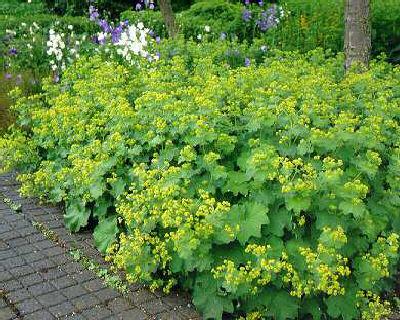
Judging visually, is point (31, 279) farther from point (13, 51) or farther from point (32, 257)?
point (13, 51)

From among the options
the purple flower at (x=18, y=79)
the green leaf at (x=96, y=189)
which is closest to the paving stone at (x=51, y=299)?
the green leaf at (x=96, y=189)

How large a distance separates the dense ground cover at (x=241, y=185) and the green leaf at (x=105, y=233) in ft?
0.04

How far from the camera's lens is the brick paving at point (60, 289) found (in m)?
3.87

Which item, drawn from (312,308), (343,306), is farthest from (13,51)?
(343,306)

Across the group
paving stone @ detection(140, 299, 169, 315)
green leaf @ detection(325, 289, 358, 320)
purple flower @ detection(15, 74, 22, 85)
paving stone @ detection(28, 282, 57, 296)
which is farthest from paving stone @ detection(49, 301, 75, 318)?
purple flower @ detection(15, 74, 22, 85)

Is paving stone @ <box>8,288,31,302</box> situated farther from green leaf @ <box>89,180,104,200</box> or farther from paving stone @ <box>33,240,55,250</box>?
green leaf @ <box>89,180,104,200</box>

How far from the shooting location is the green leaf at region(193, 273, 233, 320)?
12.5ft

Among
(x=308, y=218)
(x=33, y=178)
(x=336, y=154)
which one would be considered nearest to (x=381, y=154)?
(x=336, y=154)

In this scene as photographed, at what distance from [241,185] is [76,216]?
1.56 m

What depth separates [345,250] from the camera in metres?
3.88

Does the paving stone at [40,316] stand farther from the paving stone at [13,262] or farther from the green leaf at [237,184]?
the green leaf at [237,184]

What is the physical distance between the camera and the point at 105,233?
457cm

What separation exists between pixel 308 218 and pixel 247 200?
40 cm

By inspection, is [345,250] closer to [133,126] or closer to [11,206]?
[133,126]
